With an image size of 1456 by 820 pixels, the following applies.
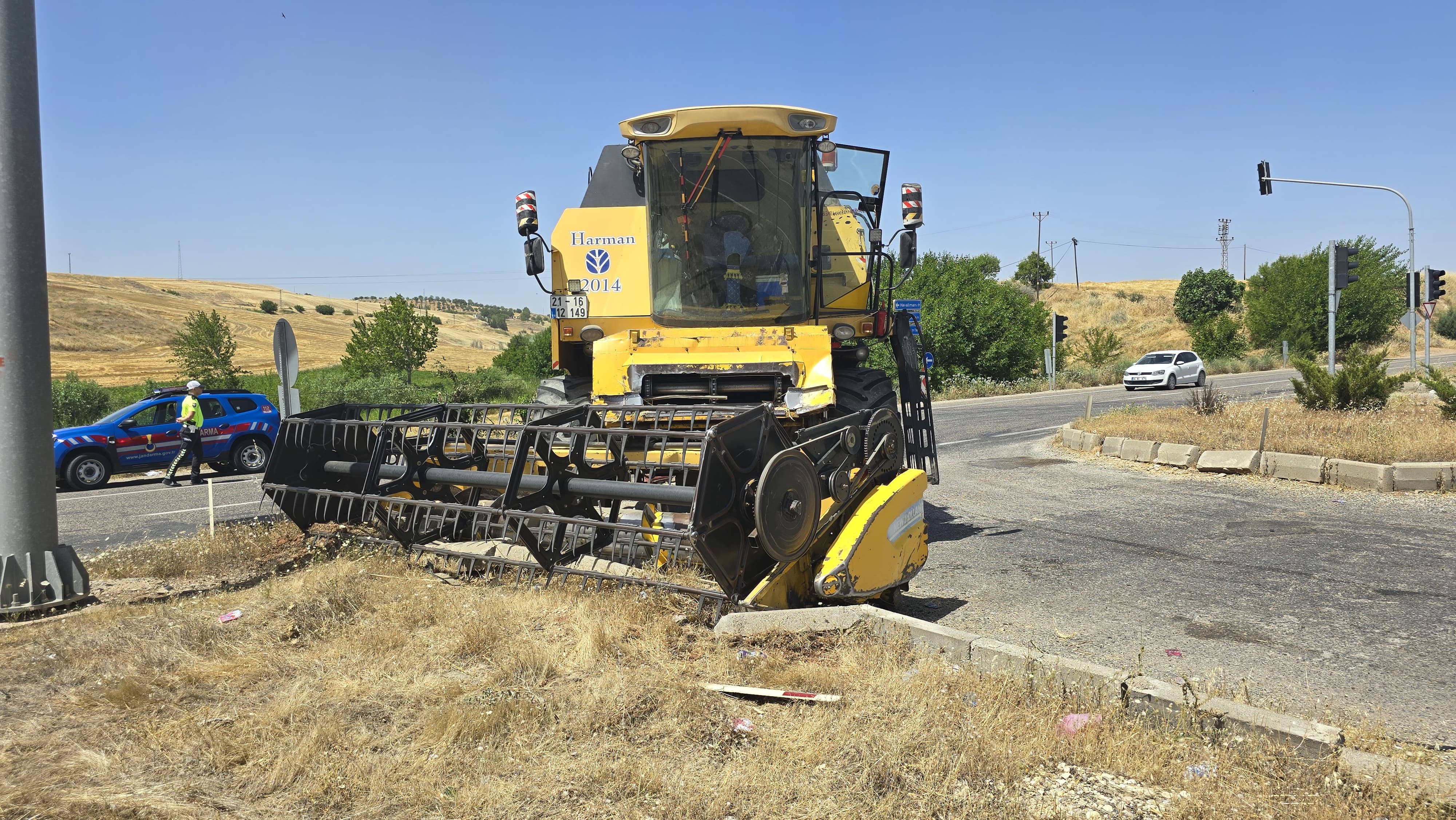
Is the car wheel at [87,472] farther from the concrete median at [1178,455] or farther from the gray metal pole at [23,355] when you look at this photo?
the concrete median at [1178,455]

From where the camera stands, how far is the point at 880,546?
553cm

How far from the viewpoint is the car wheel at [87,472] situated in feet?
50.6

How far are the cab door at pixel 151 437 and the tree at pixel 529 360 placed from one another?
2656 centimetres

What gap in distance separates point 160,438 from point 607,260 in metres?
12.5

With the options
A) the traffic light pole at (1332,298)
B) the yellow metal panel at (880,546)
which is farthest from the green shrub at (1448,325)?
the yellow metal panel at (880,546)

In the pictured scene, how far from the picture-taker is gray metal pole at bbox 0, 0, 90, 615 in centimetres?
589

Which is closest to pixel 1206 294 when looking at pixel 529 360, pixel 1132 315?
pixel 1132 315

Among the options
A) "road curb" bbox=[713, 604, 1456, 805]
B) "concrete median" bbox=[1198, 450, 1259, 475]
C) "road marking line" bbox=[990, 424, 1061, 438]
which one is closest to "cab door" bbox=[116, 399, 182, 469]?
"road curb" bbox=[713, 604, 1456, 805]

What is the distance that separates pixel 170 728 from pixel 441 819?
4.61 feet

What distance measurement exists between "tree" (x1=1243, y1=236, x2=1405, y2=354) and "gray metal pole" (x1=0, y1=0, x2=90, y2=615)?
57.7 meters

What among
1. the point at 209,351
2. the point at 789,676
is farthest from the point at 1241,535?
the point at 209,351

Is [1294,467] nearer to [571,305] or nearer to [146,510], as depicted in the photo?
[571,305]

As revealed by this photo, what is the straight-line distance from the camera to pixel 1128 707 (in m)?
3.93

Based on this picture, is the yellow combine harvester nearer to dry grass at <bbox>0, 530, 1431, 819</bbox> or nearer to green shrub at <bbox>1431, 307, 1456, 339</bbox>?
Result: dry grass at <bbox>0, 530, 1431, 819</bbox>
